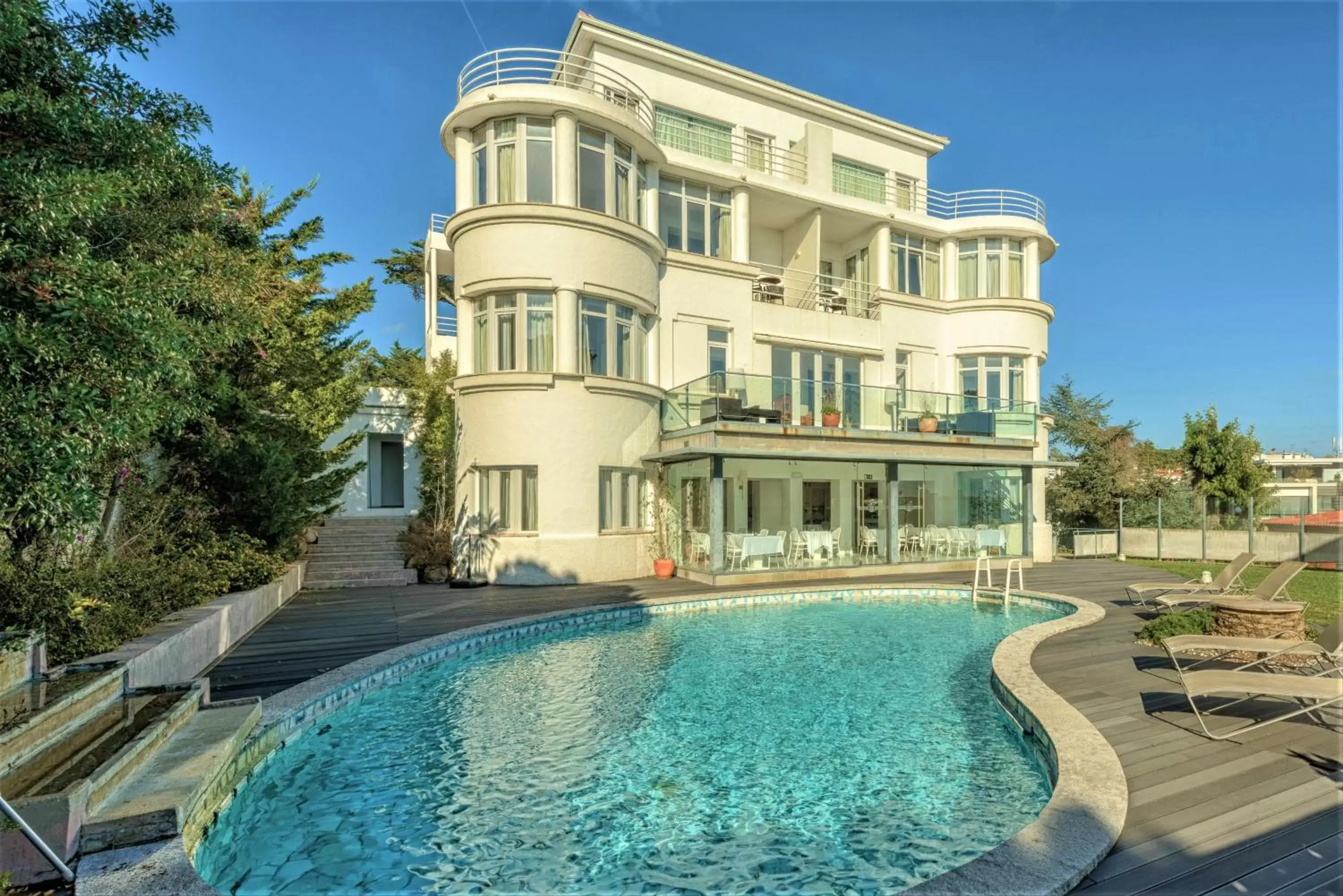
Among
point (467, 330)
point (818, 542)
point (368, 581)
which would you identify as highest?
point (467, 330)

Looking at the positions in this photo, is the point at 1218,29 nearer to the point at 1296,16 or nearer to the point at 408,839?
the point at 1296,16

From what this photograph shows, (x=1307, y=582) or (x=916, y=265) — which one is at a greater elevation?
(x=916, y=265)

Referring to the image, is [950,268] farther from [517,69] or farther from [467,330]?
[467,330]

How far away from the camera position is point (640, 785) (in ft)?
17.3

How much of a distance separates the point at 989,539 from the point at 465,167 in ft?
59.5

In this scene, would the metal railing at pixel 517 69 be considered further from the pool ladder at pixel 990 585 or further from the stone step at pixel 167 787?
the stone step at pixel 167 787

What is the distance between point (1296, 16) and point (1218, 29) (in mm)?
1234

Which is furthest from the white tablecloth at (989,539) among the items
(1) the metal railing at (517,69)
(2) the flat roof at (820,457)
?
(1) the metal railing at (517,69)

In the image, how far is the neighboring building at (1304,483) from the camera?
Answer: 2078 centimetres

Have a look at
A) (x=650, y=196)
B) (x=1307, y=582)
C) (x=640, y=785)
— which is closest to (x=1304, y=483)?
(x=1307, y=582)

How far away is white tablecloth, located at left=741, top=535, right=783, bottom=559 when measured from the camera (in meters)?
16.0

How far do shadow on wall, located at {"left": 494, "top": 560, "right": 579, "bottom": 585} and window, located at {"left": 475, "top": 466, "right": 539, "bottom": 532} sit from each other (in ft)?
2.69

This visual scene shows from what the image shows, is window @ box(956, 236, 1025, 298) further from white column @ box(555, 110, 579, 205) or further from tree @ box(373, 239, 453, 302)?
tree @ box(373, 239, 453, 302)

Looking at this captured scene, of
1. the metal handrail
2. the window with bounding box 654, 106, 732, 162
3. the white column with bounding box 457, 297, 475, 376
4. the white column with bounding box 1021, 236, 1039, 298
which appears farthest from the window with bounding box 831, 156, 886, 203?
the metal handrail
